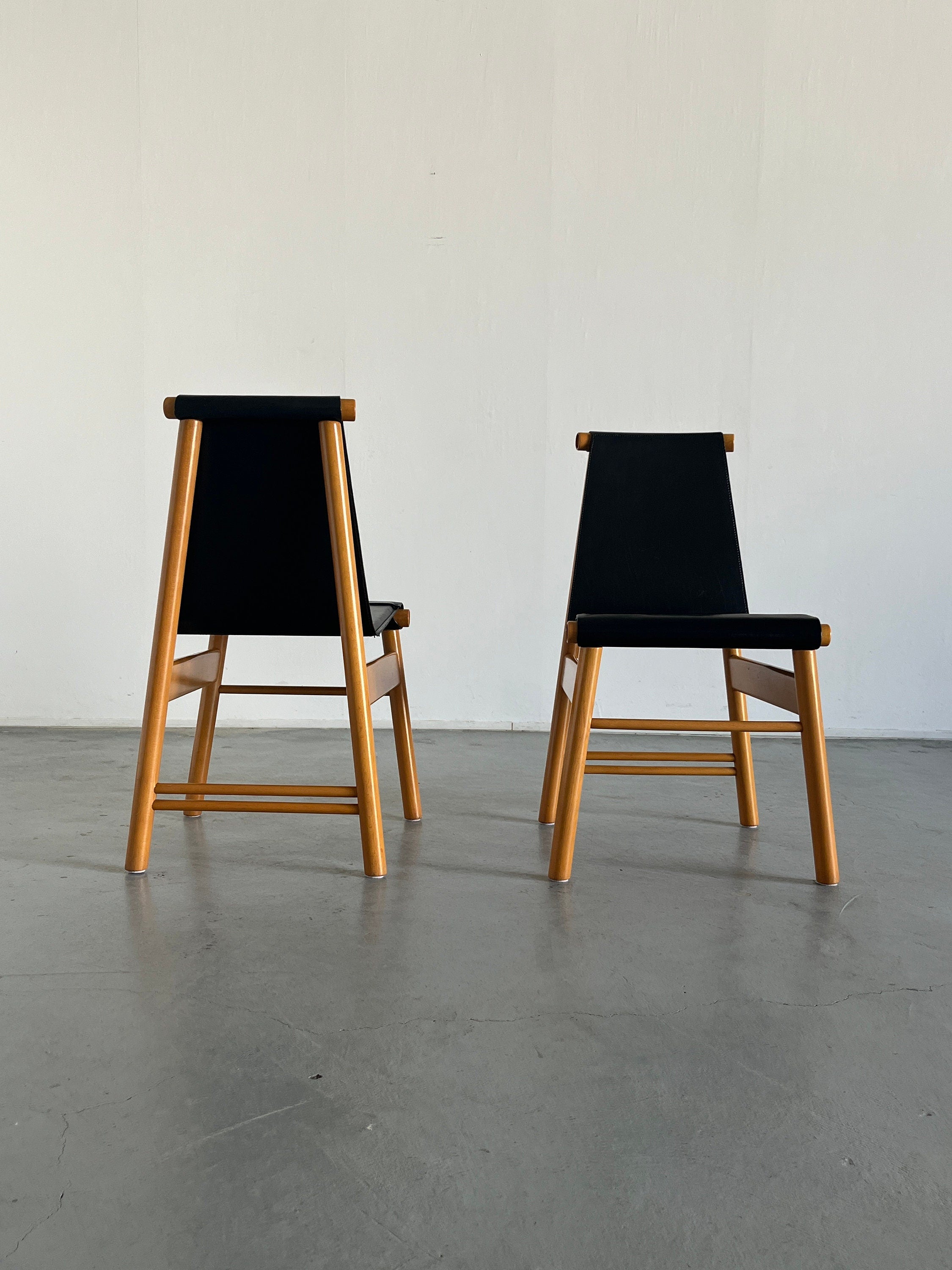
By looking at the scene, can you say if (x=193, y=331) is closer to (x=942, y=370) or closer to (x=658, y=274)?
(x=658, y=274)

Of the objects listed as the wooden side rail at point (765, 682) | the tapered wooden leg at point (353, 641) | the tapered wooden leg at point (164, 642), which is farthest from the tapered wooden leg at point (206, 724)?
the wooden side rail at point (765, 682)

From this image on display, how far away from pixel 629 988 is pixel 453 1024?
247 millimetres

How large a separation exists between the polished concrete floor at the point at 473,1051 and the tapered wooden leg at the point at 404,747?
0.08 meters

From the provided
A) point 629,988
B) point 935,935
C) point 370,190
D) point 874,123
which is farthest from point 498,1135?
point 874,123

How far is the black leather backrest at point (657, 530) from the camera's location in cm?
200

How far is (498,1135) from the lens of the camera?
90cm

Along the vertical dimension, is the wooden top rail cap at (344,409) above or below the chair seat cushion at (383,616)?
above

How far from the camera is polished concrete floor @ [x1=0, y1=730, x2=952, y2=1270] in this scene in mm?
781

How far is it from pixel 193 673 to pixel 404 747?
0.45m

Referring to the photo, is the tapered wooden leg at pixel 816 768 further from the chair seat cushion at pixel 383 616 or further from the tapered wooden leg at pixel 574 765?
the chair seat cushion at pixel 383 616

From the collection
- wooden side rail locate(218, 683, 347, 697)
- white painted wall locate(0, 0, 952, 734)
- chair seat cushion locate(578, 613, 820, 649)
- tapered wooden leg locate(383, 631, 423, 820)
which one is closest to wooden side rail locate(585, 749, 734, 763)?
chair seat cushion locate(578, 613, 820, 649)

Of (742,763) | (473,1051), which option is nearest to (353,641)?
(473,1051)

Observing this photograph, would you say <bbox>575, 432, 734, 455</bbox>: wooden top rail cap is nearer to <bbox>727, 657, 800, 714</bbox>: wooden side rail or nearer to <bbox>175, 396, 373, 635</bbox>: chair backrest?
<bbox>727, 657, 800, 714</bbox>: wooden side rail

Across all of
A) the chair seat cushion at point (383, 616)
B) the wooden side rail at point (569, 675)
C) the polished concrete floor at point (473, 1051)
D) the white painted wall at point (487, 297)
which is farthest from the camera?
the white painted wall at point (487, 297)
